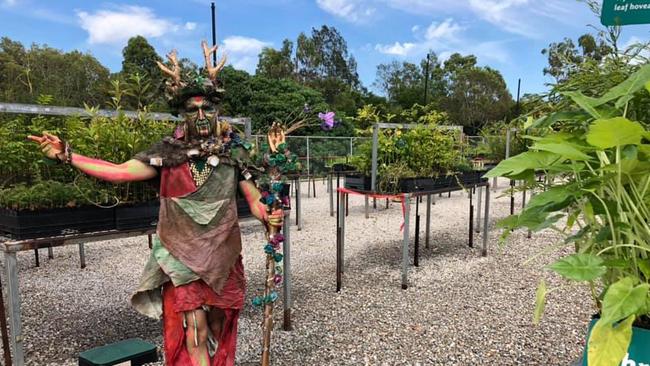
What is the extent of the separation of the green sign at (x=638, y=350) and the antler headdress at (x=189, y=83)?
172cm

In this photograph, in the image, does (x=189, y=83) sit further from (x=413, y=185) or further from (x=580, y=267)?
(x=413, y=185)

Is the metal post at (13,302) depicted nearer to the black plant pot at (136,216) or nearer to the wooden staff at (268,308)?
the black plant pot at (136,216)

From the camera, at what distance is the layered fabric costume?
1968 mm

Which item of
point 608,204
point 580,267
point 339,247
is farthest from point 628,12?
point 339,247

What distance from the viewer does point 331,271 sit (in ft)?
14.2

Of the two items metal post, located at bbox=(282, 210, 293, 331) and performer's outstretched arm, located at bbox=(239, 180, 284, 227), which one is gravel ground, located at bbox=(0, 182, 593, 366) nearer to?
metal post, located at bbox=(282, 210, 293, 331)

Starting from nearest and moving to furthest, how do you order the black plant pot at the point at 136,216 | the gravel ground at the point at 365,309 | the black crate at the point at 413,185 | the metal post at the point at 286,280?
the black plant pot at the point at 136,216, the gravel ground at the point at 365,309, the metal post at the point at 286,280, the black crate at the point at 413,185

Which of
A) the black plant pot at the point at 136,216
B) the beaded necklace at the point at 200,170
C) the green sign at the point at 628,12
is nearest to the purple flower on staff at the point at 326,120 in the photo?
the beaded necklace at the point at 200,170

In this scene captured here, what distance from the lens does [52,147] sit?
1842 millimetres

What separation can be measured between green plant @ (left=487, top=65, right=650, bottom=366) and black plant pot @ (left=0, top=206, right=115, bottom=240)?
212cm

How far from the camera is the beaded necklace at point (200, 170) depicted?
2.03m

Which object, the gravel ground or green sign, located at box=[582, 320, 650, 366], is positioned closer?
green sign, located at box=[582, 320, 650, 366]

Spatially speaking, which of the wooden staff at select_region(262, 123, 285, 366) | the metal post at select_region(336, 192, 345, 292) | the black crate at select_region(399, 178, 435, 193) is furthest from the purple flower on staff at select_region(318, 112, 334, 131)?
the black crate at select_region(399, 178, 435, 193)

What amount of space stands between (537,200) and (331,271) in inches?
138
